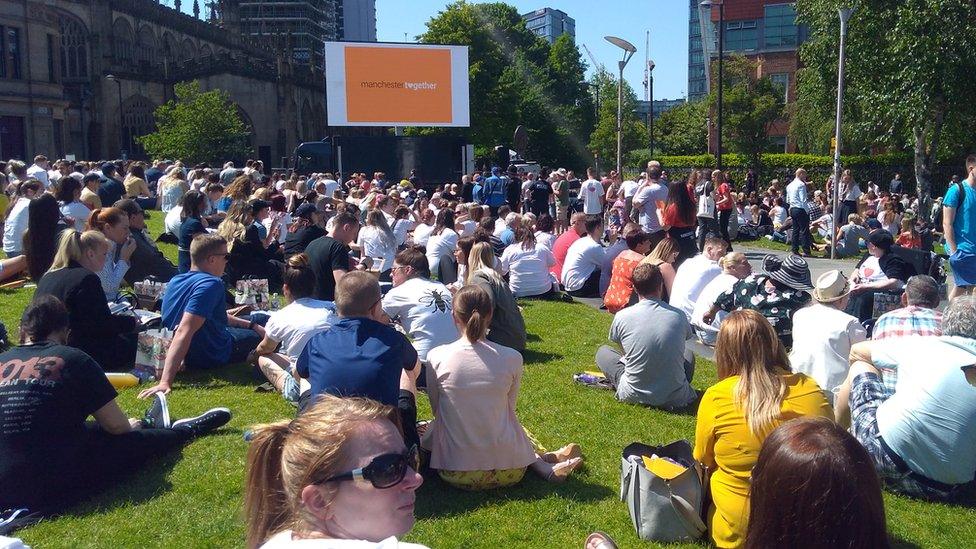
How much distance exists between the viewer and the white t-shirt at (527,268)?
1228 cm

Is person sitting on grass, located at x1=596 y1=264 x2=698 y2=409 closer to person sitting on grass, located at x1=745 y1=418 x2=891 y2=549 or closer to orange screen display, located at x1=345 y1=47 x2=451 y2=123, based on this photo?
person sitting on grass, located at x1=745 y1=418 x2=891 y2=549

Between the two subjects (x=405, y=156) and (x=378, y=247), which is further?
(x=405, y=156)

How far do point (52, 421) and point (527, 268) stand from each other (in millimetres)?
8208

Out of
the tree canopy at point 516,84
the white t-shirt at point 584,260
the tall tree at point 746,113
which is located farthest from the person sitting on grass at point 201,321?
the tree canopy at point 516,84

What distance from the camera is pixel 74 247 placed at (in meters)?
6.91

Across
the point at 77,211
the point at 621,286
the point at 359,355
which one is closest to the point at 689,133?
the point at 621,286

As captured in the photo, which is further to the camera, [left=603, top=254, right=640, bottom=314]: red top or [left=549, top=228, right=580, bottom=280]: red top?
[left=549, top=228, right=580, bottom=280]: red top

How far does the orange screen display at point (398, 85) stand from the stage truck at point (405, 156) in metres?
1.46

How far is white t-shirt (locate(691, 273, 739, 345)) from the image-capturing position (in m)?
8.72

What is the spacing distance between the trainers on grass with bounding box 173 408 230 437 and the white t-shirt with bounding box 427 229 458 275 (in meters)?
6.53

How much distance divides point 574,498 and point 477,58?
170 feet

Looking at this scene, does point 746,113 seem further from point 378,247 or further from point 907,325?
point 907,325

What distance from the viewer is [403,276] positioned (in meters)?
7.64

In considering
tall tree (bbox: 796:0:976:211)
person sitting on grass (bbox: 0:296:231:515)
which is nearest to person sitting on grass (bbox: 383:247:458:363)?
person sitting on grass (bbox: 0:296:231:515)
